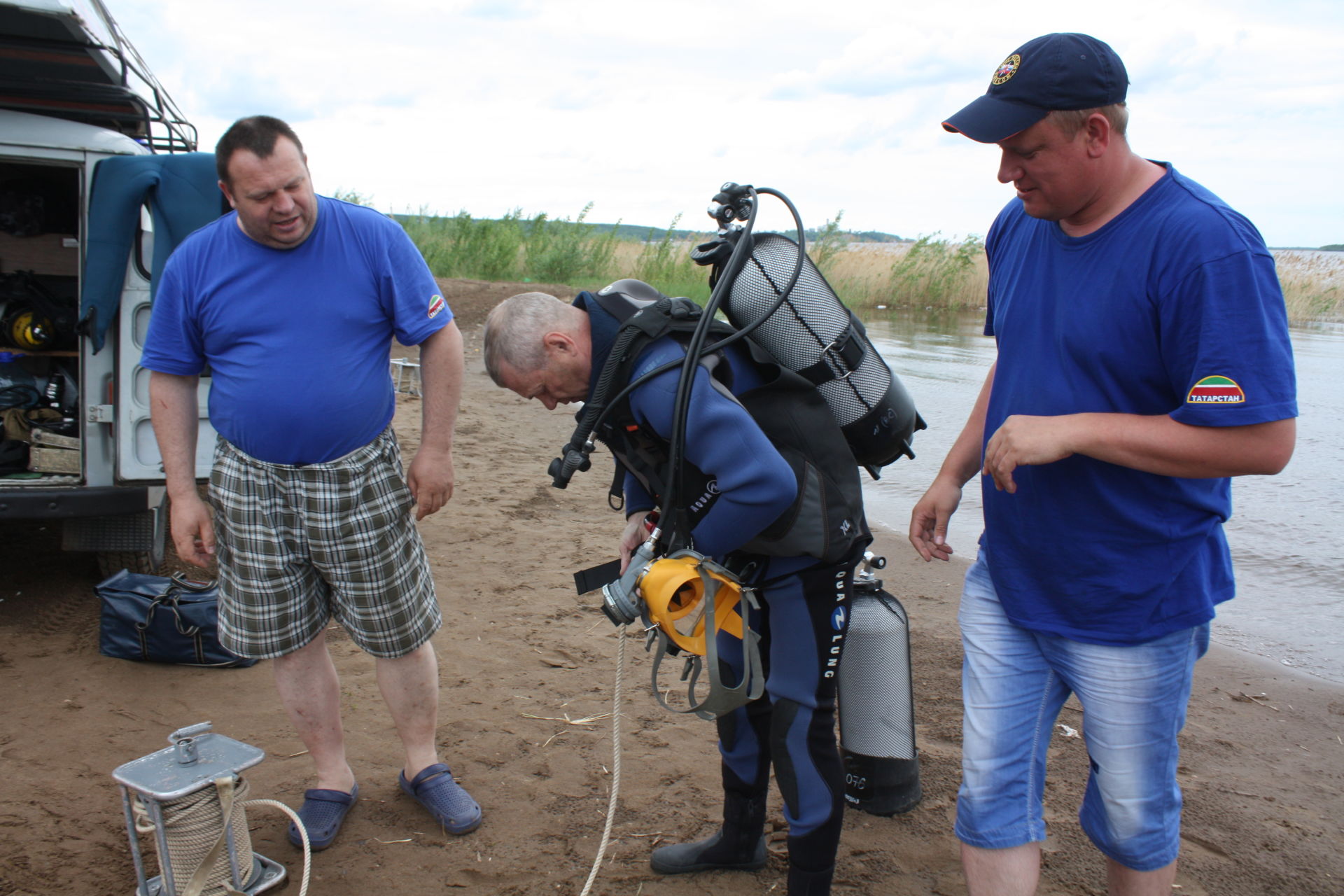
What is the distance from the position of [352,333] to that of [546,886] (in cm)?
170

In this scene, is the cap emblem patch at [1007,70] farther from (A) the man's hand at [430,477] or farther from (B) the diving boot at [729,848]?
(B) the diving boot at [729,848]

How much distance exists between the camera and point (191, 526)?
2895mm

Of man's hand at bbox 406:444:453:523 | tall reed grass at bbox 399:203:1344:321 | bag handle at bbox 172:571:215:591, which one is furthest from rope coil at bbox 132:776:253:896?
tall reed grass at bbox 399:203:1344:321

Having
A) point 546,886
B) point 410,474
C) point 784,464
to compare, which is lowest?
point 546,886

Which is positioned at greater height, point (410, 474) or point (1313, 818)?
point (410, 474)

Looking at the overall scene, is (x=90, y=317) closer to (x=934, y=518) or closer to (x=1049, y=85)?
(x=934, y=518)

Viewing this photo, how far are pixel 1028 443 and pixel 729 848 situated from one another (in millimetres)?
1622

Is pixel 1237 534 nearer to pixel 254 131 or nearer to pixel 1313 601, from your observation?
pixel 1313 601

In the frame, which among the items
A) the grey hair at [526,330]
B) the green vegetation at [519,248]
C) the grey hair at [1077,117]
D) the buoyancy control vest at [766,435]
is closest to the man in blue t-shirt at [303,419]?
the grey hair at [526,330]

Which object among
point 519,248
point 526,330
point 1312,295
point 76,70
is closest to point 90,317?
point 76,70

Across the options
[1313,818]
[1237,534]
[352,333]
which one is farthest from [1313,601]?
[352,333]

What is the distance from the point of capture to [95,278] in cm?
422

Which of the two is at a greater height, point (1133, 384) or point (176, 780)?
point (1133, 384)

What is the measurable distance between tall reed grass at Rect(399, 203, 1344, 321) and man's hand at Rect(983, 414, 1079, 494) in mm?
14781
